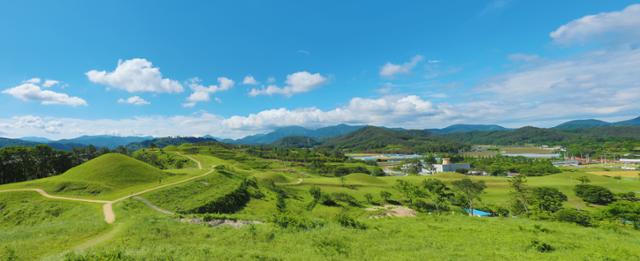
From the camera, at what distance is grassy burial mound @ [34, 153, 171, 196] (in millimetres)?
49750

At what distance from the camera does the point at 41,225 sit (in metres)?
26.8

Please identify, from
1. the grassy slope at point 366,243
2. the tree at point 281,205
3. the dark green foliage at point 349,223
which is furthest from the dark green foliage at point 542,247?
the tree at point 281,205

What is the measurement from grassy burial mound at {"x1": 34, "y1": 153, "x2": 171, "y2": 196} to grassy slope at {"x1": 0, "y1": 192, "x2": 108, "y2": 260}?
5.78 m

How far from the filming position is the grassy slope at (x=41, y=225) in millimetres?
18683

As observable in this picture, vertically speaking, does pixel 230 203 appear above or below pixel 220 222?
below

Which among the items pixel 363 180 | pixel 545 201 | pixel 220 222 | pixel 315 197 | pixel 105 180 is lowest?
pixel 363 180

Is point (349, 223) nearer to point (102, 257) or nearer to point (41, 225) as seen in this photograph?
point (102, 257)

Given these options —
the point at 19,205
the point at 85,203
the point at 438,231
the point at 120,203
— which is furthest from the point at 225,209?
the point at 438,231

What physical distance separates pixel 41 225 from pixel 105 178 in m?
37.4

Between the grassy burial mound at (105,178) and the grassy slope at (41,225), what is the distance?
228 inches

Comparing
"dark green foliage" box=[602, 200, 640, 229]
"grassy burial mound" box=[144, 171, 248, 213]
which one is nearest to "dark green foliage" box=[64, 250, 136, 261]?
"grassy burial mound" box=[144, 171, 248, 213]

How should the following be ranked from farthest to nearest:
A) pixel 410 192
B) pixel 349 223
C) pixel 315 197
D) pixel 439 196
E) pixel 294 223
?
pixel 410 192 → pixel 315 197 → pixel 439 196 → pixel 349 223 → pixel 294 223

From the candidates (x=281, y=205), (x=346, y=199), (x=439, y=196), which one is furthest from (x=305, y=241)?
(x=439, y=196)

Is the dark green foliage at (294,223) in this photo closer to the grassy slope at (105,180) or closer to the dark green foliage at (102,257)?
the dark green foliage at (102,257)
